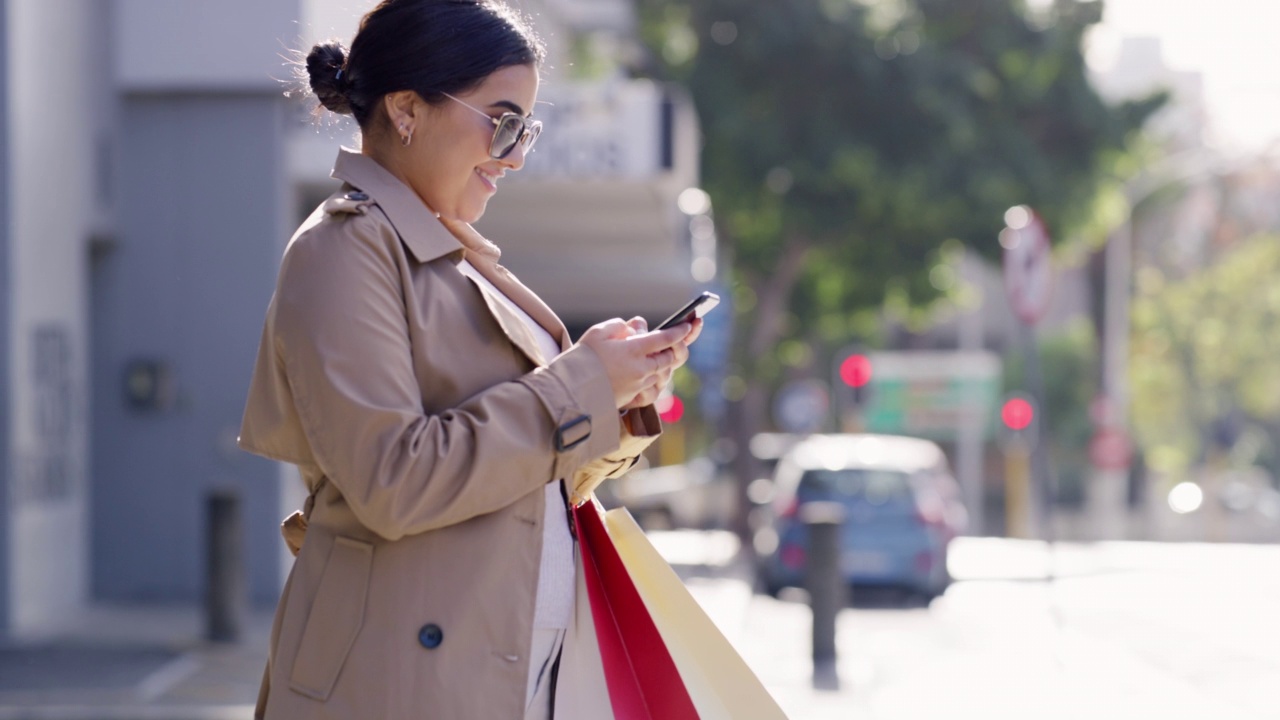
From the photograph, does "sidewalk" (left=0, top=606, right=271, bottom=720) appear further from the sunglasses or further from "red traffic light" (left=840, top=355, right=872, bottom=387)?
"red traffic light" (left=840, top=355, right=872, bottom=387)

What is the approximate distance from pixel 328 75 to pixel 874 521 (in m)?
15.5

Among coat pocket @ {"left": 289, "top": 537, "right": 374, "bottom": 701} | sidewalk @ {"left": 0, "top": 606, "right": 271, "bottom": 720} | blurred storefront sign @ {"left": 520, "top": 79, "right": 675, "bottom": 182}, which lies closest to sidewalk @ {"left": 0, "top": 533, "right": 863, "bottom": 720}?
sidewalk @ {"left": 0, "top": 606, "right": 271, "bottom": 720}

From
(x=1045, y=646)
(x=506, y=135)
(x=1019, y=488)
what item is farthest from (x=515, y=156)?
(x=1019, y=488)

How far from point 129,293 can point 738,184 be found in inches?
515

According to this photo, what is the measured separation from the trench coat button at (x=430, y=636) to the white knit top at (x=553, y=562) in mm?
153

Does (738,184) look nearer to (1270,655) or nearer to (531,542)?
(1270,655)

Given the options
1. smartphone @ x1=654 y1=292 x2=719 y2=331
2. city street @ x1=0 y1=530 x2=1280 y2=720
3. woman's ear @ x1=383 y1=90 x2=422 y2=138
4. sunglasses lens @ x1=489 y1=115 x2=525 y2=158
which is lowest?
city street @ x1=0 y1=530 x2=1280 y2=720

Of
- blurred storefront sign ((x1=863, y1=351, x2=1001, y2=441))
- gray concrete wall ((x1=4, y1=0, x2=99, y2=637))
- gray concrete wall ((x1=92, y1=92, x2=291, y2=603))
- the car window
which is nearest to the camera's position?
gray concrete wall ((x1=4, y1=0, x2=99, y2=637))

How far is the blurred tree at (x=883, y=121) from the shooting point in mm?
24594

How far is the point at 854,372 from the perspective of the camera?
28000 mm

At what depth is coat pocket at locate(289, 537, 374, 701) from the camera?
2133 mm

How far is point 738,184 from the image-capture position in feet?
82.5

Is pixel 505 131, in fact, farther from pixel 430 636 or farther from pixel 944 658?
pixel 944 658

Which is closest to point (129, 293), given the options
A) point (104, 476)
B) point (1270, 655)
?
point (104, 476)
